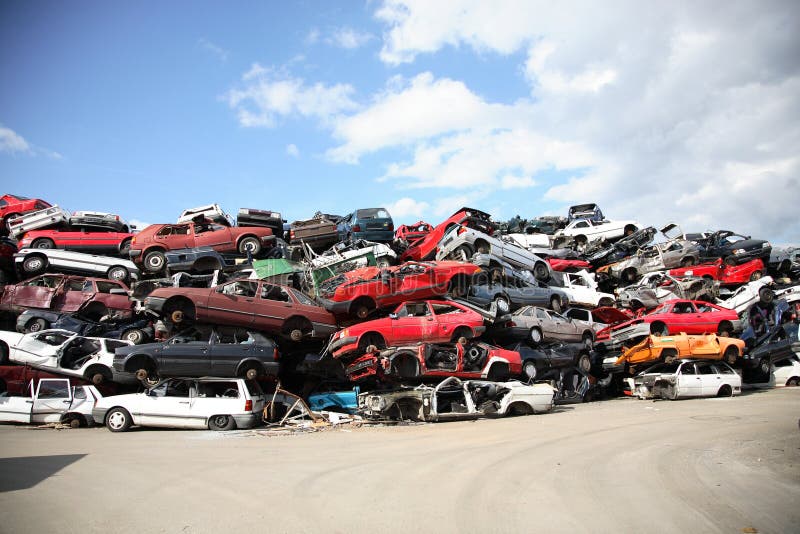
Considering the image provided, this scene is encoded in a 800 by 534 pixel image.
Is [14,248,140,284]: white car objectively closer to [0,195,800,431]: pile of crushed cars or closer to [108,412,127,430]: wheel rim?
Answer: [0,195,800,431]: pile of crushed cars

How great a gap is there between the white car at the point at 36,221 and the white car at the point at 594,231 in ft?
71.2

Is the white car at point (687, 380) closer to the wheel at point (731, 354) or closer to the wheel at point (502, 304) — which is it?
the wheel at point (731, 354)

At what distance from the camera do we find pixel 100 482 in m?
5.80

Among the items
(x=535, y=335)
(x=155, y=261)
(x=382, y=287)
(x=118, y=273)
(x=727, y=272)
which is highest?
(x=727, y=272)

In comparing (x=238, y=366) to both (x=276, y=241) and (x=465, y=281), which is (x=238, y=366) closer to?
(x=465, y=281)

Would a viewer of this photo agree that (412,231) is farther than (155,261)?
Yes

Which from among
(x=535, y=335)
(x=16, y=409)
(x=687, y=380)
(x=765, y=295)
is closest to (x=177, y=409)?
(x=16, y=409)

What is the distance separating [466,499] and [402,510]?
71 centimetres

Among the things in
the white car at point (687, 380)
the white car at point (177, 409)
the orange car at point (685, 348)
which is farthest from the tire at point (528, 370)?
the white car at point (177, 409)

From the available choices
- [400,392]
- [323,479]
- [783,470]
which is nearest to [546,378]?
[400,392]

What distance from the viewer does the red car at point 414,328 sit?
11953 millimetres

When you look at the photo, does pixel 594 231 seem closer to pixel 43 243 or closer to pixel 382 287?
pixel 382 287

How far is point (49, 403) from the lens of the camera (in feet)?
35.7

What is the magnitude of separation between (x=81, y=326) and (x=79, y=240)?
6226 millimetres
